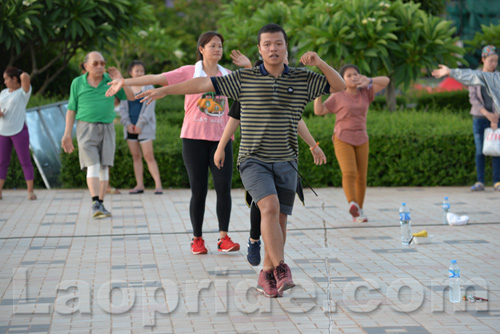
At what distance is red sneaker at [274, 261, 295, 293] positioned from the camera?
518 centimetres

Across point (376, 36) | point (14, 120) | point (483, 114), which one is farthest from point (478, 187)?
point (14, 120)

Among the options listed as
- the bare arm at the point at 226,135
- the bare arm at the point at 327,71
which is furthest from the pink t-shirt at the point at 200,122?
→ the bare arm at the point at 327,71

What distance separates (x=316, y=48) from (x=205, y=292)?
9832 millimetres

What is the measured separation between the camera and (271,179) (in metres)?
5.33

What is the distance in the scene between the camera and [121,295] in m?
5.39

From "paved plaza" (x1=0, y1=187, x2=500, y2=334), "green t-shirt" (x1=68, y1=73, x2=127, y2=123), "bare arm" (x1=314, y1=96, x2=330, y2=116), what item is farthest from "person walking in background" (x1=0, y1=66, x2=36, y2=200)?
"bare arm" (x1=314, y1=96, x2=330, y2=116)

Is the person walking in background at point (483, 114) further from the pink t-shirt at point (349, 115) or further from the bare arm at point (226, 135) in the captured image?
the bare arm at point (226, 135)

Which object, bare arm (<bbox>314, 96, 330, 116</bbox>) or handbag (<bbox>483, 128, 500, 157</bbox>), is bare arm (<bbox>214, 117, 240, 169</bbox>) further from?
handbag (<bbox>483, 128, 500, 157</bbox>)

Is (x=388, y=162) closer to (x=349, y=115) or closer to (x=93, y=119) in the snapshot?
(x=349, y=115)

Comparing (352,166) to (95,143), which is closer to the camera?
(352,166)

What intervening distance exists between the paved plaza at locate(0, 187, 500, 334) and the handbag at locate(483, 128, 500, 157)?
3.87 feet

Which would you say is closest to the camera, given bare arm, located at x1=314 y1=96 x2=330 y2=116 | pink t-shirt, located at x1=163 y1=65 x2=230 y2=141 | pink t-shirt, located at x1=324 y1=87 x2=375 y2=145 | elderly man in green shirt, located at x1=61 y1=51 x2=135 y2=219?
pink t-shirt, located at x1=163 y1=65 x2=230 y2=141

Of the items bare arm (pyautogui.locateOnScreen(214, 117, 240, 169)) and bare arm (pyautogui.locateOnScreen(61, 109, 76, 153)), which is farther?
bare arm (pyautogui.locateOnScreen(61, 109, 76, 153))

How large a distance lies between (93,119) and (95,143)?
285 millimetres
